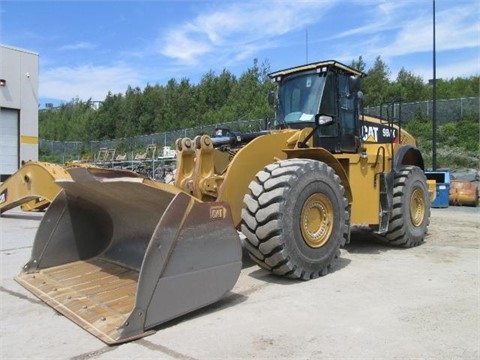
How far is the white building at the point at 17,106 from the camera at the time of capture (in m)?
19.2

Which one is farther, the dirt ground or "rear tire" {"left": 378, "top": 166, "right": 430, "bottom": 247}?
"rear tire" {"left": 378, "top": 166, "right": 430, "bottom": 247}

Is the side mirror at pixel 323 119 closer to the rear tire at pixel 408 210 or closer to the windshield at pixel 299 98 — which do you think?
the windshield at pixel 299 98

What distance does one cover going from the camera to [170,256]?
3.85 m

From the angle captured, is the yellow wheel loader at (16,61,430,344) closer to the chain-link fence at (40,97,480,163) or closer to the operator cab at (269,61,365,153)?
the operator cab at (269,61,365,153)

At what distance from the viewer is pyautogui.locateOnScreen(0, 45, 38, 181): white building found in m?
19.2

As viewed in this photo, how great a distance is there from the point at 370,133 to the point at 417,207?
1.48 metres

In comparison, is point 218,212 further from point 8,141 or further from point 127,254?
point 8,141

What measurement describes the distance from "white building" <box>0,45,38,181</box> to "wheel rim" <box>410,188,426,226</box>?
16628 mm

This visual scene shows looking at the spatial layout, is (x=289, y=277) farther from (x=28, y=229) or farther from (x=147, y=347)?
(x=28, y=229)

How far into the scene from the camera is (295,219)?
16.6 ft

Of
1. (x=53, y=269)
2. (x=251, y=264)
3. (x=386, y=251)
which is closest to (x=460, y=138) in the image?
(x=386, y=251)

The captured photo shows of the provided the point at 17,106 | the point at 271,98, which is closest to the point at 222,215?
the point at 271,98

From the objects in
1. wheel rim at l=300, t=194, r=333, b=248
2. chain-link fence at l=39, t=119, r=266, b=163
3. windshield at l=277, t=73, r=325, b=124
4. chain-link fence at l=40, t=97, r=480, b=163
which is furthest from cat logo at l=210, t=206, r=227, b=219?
chain-link fence at l=39, t=119, r=266, b=163

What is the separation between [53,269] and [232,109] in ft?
113
